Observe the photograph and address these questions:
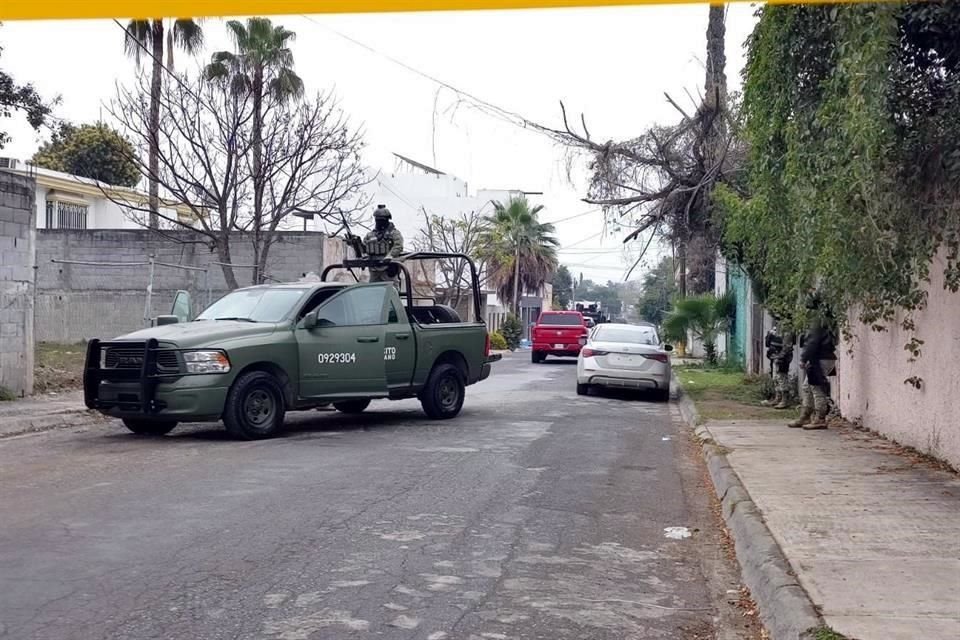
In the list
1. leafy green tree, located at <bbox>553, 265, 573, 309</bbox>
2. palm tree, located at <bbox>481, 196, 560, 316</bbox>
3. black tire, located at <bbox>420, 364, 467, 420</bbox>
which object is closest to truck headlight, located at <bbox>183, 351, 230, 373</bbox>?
black tire, located at <bbox>420, 364, 467, 420</bbox>

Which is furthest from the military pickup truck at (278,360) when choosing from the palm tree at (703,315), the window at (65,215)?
the window at (65,215)

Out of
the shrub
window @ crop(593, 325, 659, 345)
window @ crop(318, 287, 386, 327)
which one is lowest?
the shrub

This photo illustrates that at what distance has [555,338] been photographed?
34656 millimetres

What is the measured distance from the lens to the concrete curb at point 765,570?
5.11 metres

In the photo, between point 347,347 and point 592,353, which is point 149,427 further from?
point 592,353

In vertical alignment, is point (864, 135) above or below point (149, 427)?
above

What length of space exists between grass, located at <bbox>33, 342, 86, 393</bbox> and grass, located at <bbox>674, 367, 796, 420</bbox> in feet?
33.2

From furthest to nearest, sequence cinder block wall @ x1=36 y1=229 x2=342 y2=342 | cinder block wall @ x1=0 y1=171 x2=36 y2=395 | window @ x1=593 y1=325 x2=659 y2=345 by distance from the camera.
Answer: cinder block wall @ x1=36 y1=229 x2=342 y2=342
window @ x1=593 y1=325 x2=659 y2=345
cinder block wall @ x1=0 y1=171 x2=36 y2=395

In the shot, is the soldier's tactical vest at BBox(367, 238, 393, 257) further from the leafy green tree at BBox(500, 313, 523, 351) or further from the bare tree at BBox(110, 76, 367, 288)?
the leafy green tree at BBox(500, 313, 523, 351)

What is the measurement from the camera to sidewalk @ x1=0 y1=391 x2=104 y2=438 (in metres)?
12.8

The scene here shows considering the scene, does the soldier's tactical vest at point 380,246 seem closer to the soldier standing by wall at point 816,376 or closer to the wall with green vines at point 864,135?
the soldier standing by wall at point 816,376

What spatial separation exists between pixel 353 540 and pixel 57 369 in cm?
1363

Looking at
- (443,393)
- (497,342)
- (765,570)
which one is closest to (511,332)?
(497,342)

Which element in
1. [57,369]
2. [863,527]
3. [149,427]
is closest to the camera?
[863,527]
